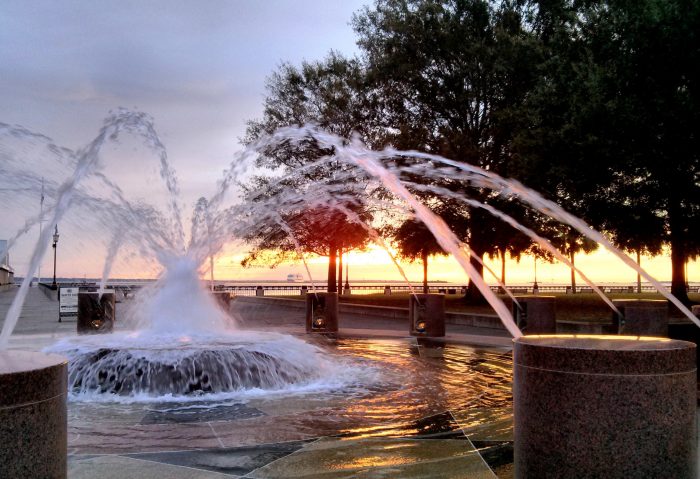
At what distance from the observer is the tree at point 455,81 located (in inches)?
1261

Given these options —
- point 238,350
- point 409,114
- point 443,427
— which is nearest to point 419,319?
point 238,350

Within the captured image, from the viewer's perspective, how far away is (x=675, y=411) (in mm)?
4051

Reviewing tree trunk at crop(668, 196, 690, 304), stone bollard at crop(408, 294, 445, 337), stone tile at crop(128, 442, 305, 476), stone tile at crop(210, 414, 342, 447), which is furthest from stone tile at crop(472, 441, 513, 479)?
tree trunk at crop(668, 196, 690, 304)

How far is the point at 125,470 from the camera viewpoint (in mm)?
5293

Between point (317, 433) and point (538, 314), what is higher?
point (538, 314)

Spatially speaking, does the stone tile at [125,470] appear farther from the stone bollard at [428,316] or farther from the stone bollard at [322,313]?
the stone bollard at [322,313]

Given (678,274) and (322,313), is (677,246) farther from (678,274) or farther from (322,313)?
(322,313)

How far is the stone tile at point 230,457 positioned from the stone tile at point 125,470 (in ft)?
0.36

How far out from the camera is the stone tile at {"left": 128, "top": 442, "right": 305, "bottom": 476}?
17.6ft

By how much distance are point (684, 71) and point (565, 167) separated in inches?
205

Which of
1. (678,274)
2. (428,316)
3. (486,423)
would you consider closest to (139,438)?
(486,423)

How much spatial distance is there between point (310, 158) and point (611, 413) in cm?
3812

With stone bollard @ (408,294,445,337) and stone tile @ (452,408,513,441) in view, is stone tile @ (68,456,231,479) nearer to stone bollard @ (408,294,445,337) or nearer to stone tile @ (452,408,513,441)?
stone tile @ (452,408,513,441)

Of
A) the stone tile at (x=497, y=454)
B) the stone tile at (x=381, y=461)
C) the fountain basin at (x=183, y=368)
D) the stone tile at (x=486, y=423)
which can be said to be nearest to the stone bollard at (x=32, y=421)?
the stone tile at (x=381, y=461)
